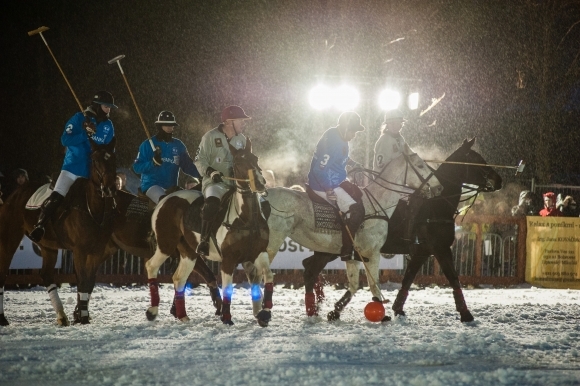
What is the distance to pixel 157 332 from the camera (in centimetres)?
1058

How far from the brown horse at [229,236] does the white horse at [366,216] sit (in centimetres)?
77

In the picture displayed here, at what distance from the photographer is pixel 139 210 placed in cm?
1266

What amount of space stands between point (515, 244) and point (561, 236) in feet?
3.18

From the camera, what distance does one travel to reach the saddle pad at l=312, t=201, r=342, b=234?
480 inches

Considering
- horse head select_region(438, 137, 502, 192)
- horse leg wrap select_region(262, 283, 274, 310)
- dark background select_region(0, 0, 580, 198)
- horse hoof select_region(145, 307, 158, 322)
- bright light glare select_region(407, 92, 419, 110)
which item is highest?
dark background select_region(0, 0, 580, 198)

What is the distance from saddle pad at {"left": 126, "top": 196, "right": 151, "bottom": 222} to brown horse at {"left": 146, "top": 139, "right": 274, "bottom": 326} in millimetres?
486

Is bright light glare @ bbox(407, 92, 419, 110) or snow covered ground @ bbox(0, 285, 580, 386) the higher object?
bright light glare @ bbox(407, 92, 419, 110)

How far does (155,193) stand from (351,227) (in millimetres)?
2775

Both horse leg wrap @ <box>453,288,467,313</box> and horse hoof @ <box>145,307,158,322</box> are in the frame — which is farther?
horse leg wrap @ <box>453,288,467,313</box>

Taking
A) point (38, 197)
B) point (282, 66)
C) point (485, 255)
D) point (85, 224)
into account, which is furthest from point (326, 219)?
point (282, 66)

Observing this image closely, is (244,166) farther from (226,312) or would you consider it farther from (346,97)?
(346,97)

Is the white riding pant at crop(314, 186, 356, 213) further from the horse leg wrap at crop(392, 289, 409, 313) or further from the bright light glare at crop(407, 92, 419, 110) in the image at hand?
the bright light glare at crop(407, 92, 419, 110)

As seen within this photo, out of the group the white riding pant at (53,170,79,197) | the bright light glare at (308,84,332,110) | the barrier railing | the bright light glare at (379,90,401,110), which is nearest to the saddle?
the white riding pant at (53,170,79,197)

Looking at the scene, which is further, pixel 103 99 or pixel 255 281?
pixel 103 99
